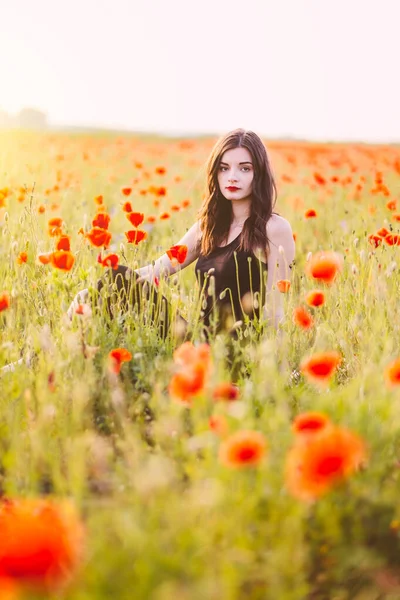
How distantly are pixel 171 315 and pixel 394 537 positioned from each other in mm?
1302

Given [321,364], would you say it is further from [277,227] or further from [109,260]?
[277,227]

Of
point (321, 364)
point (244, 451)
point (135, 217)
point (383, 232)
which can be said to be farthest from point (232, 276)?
point (244, 451)

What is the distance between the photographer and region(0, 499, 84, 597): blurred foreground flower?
1080 mm

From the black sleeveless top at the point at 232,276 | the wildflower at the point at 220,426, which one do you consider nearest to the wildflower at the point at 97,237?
the black sleeveless top at the point at 232,276

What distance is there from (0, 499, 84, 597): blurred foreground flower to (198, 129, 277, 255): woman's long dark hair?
2.14 metres

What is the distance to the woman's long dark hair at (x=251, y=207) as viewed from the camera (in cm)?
321

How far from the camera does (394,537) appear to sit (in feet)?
5.17

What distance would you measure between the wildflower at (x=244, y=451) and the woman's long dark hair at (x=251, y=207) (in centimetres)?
192

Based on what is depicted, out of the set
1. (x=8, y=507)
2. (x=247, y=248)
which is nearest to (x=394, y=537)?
(x=8, y=507)

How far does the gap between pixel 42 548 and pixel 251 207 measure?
242 centimetres

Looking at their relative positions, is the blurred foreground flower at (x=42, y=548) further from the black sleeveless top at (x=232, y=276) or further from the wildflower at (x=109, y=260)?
the black sleeveless top at (x=232, y=276)

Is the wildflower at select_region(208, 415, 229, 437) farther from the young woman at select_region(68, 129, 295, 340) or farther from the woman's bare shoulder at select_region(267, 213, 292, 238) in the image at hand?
the woman's bare shoulder at select_region(267, 213, 292, 238)

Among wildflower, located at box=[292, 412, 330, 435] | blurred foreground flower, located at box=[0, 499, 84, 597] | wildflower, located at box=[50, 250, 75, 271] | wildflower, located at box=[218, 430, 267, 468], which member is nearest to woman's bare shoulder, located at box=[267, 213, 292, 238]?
wildflower, located at box=[50, 250, 75, 271]

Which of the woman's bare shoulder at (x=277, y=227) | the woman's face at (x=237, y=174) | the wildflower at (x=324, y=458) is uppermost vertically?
the woman's face at (x=237, y=174)
